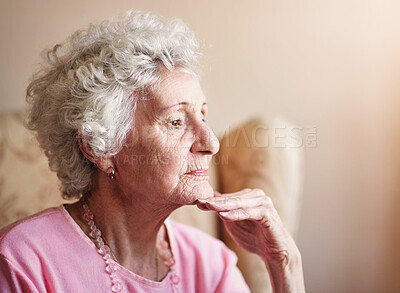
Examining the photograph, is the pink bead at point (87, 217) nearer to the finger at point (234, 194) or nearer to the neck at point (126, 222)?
the neck at point (126, 222)

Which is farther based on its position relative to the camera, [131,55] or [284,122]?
[284,122]

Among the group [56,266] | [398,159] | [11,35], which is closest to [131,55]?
[56,266]

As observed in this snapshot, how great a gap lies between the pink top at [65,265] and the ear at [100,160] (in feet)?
0.53

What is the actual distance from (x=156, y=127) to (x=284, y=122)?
0.67 meters

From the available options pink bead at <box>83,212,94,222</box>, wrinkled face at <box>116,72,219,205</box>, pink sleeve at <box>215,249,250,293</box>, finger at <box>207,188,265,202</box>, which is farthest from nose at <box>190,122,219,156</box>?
pink sleeve at <box>215,249,250,293</box>

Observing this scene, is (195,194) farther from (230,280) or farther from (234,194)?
(230,280)

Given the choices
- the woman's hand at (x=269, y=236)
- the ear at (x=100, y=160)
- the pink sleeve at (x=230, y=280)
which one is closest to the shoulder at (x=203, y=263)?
the pink sleeve at (x=230, y=280)

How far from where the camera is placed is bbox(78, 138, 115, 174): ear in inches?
45.3

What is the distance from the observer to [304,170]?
1754mm

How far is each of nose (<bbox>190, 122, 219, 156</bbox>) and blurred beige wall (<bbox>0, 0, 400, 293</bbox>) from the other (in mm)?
525

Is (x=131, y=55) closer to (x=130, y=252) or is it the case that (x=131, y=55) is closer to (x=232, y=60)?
(x=130, y=252)

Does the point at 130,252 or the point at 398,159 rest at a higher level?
the point at 398,159

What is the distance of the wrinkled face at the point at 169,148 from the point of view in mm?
1111

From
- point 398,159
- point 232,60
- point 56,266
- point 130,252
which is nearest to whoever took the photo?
point 56,266
